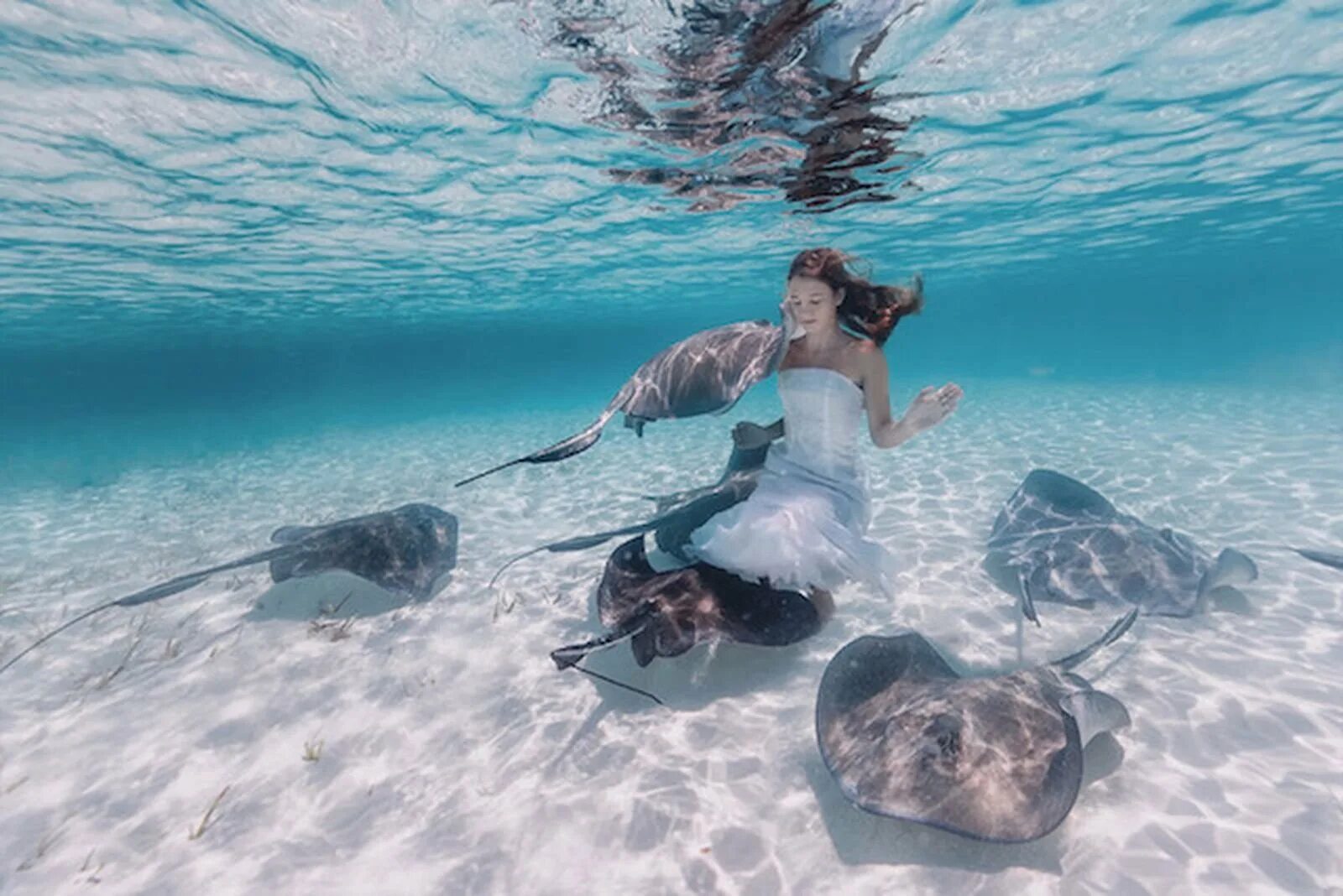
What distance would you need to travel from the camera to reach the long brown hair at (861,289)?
15.5 ft

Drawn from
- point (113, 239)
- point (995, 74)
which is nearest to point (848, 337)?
point (995, 74)

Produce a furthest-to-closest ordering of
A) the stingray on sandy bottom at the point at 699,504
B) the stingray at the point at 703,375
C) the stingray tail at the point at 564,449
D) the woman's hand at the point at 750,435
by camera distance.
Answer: the woman's hand at the point at 750,435
the stingray on sandy bottom at the point at 699,504
the stingray at the point at 703,375
the stingray tail at the point at 564,449

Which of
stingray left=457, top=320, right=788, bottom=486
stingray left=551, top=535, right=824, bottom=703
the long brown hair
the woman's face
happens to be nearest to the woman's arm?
the long brown hair

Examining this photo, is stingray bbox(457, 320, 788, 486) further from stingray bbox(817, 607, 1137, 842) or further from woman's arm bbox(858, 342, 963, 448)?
stingray bbox(817, 607, 1137, 842)

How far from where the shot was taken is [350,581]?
779cm

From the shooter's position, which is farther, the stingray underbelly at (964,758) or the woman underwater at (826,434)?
the woman underwater at (826,434)

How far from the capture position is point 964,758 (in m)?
3.31

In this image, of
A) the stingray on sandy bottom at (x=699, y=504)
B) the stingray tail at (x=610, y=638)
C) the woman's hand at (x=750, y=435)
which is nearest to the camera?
the stingray tail at (x=610, y=638)

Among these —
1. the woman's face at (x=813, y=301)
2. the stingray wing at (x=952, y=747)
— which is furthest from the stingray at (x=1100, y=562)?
the woman's face at (x=813, y=301)

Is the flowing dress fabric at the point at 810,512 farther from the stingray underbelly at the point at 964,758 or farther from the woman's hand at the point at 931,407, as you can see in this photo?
the stingray underbelly at the point at 964,758

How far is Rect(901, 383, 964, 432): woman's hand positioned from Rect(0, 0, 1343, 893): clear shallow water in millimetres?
2450

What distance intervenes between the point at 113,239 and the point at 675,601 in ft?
69.2

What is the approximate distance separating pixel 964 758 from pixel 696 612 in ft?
6.77

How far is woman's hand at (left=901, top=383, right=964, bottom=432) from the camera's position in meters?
4.59
